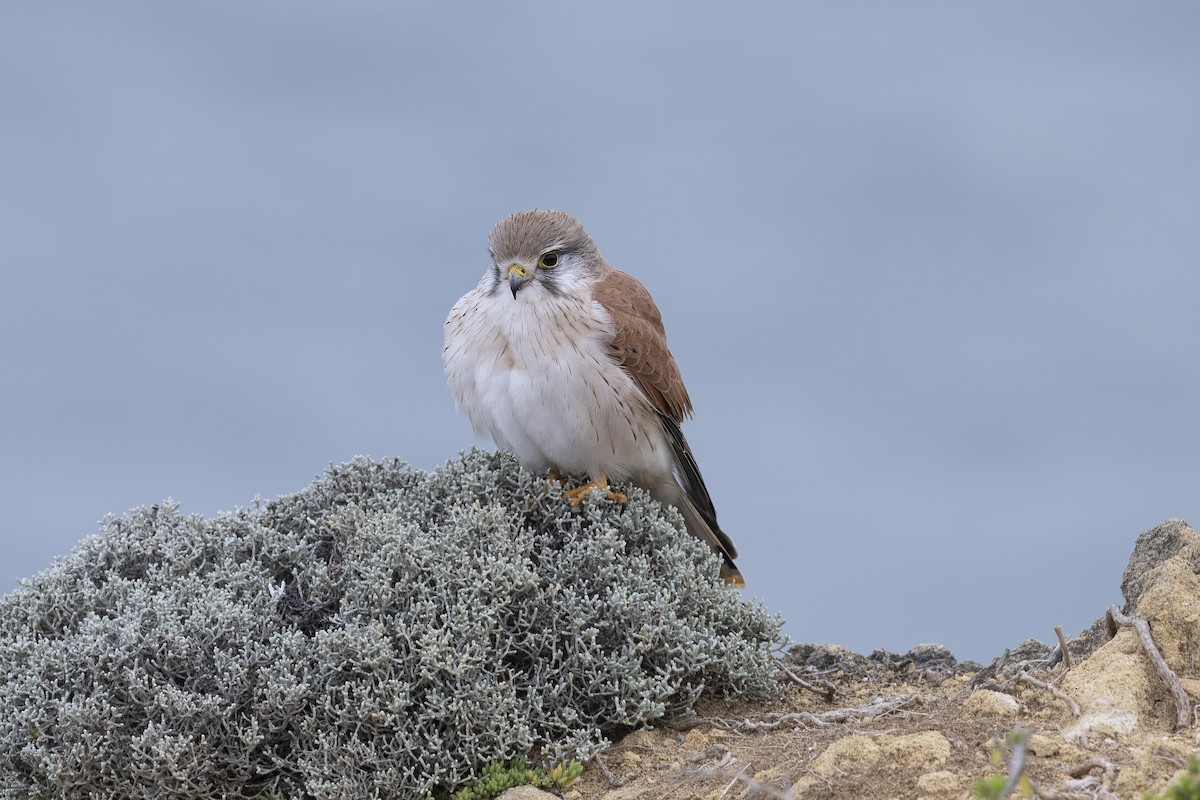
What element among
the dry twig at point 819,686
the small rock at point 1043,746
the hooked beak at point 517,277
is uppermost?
the hooked beak at point 517,277

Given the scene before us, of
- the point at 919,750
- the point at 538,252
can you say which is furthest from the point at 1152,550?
the point at 538,252

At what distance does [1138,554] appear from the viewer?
5520 mm

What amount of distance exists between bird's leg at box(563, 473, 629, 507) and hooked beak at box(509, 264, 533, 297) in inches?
39.6

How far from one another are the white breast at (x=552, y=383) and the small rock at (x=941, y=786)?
2.36 meters

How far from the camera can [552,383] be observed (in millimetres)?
5719

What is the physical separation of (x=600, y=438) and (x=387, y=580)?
4.15 ft

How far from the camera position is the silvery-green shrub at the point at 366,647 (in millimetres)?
4871

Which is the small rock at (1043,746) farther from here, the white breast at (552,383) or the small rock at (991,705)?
the white breast at (552,383)

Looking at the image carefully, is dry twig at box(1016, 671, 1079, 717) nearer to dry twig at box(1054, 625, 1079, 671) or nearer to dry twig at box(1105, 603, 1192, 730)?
dry twig at box(1054, 625, 1079, 671)

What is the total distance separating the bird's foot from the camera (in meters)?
5.93

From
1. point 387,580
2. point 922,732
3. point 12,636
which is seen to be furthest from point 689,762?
point 12,636

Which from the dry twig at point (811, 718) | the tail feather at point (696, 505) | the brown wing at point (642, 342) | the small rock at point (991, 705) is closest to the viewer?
the small rock at point (991, 705)

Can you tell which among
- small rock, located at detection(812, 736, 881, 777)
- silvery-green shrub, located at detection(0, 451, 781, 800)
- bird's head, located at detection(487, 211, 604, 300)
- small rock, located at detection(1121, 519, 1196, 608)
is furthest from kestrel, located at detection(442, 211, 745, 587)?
small rock, located at detection(1121, 519, 1196, 608)

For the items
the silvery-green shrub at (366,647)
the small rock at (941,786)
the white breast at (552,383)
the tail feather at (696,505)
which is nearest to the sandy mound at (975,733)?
the small rock at (941,786)
